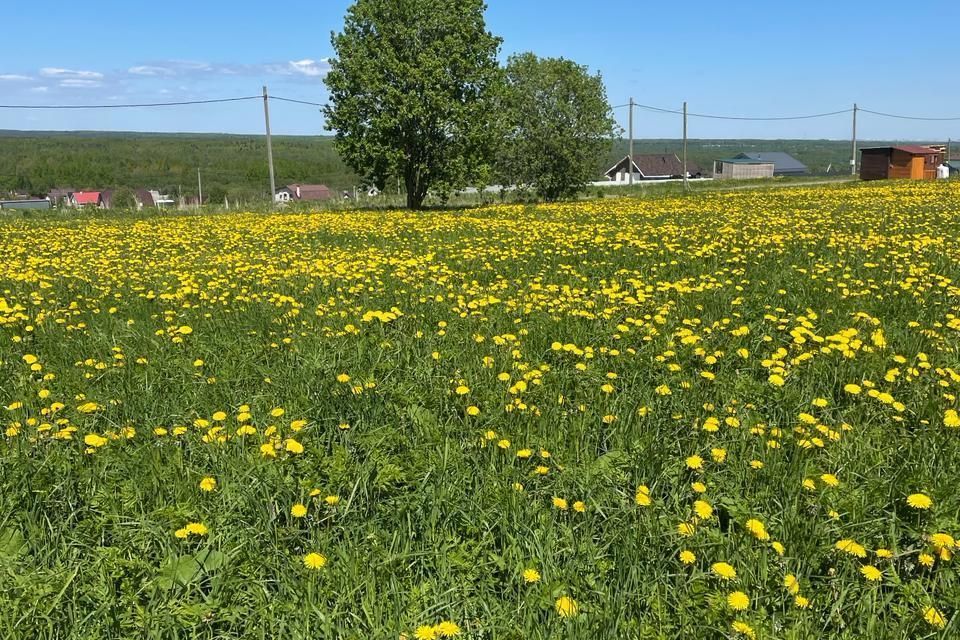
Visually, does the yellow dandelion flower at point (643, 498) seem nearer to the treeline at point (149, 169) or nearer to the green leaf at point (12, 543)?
the green leaf at point (12, 543)

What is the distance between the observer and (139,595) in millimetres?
2131

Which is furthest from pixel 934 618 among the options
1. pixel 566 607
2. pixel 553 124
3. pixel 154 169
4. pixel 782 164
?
pixel 782 164

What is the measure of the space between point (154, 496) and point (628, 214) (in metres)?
13.6

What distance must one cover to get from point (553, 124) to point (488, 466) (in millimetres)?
30022

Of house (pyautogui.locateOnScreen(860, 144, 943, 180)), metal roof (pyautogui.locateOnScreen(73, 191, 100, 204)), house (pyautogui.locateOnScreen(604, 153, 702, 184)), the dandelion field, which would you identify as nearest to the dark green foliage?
the dandelion field

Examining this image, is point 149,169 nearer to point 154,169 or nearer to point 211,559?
point 154,169

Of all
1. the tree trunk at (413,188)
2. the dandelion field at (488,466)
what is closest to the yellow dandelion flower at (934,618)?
the dandelion field at (488,466)

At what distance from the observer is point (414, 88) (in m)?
23.2

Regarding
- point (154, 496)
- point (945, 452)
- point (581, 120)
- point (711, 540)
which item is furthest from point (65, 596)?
point (581, 120)

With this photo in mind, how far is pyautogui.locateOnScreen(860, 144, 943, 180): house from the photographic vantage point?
4666 cm

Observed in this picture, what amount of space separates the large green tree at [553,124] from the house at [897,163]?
93.7 feet

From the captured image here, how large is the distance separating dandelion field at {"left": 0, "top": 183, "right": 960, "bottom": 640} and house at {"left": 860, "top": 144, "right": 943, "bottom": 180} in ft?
164

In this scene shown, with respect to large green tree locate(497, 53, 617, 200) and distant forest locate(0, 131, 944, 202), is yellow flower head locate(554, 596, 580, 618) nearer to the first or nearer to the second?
large green tree locate(497, 53, 617, 200)

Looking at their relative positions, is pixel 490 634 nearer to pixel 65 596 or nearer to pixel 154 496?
pixel 65 596
